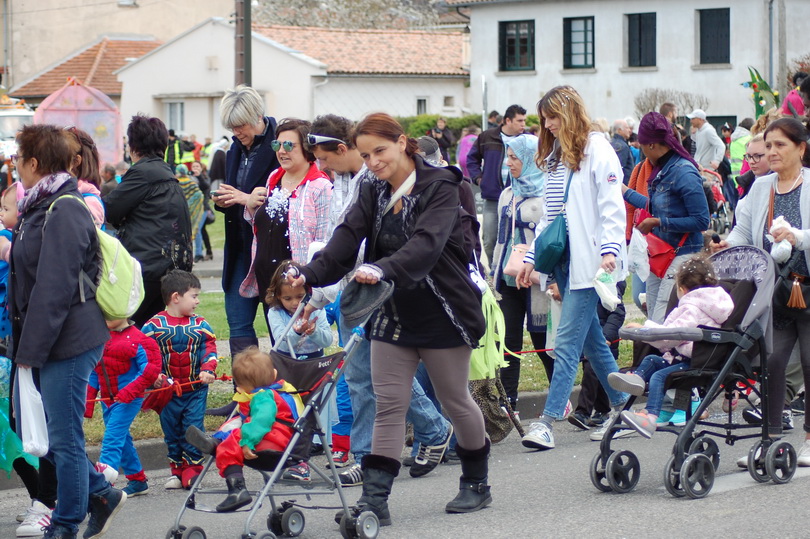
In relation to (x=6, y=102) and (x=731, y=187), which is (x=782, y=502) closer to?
(x=731, y=187)

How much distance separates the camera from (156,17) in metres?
57.2

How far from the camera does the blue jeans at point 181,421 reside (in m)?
7.14

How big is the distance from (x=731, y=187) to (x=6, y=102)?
68.6ft

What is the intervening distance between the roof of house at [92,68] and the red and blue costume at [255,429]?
154ft

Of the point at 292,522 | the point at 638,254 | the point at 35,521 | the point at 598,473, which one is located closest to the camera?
the point at 292,522

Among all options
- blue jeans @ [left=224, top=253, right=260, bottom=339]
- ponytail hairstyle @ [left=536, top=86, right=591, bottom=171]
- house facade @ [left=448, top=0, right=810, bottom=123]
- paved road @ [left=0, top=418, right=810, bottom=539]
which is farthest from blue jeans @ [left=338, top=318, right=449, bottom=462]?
house facade @ [left=448, top=0, right=810, bottom=123]

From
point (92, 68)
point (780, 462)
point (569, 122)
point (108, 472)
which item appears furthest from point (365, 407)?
point (92, 68)

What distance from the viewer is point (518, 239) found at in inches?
343

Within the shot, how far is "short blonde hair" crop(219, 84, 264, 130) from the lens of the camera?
8.00 metres

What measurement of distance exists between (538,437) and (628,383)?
1.30m

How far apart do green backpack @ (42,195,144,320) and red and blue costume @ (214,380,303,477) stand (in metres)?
0.70

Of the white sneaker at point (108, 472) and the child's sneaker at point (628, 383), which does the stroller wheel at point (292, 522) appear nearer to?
the white sneaker at point (108, 472)

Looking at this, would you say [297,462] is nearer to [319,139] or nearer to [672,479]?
[672,479]

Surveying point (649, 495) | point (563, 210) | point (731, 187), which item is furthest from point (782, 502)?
point (731, 187)
